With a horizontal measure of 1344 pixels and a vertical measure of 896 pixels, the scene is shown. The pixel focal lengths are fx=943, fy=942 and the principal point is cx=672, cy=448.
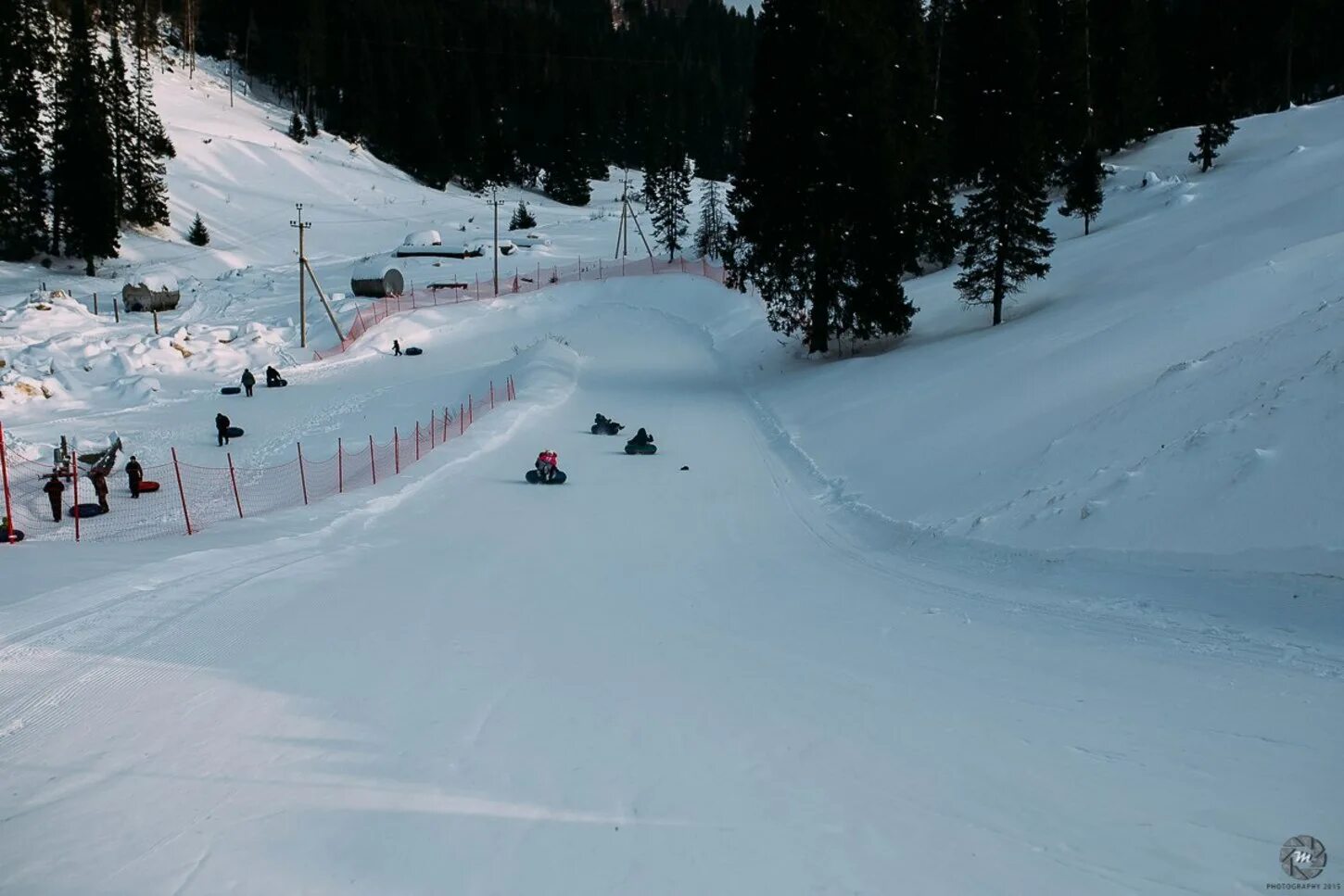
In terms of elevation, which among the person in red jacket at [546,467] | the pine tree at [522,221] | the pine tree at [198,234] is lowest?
the person in red jacket at [546,467]

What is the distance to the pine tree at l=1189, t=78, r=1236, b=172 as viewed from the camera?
43.1 m

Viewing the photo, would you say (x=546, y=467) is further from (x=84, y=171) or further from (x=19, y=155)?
(x=19, y=155)

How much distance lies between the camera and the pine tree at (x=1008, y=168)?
30.2 meters

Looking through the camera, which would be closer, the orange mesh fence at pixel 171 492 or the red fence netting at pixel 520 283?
the orange mesh fence at pixel 171 492

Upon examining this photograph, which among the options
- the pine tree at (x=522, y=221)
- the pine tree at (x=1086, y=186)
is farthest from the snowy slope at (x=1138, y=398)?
the pine tree at (x=522, y=221)

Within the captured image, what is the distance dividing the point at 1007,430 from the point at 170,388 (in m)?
31.6

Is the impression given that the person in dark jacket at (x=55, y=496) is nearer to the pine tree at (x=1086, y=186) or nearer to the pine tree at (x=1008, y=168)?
the pine tree at (x=1008, y=168)

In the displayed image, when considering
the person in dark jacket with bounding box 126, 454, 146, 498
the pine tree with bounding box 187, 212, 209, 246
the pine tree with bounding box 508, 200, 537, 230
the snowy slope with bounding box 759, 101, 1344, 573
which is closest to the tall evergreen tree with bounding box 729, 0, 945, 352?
the snowy slope with bounding box 759, 101, 1344, 573

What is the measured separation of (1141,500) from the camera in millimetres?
10891

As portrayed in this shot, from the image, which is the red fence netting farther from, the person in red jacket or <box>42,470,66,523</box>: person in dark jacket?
the person in red jacket

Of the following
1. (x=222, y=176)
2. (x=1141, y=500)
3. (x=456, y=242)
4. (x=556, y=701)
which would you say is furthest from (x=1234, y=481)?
(x=222, y=176)

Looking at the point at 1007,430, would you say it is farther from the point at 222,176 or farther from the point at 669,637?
the point at 222,176

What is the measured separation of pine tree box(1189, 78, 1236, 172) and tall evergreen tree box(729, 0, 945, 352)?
1859 centimetres

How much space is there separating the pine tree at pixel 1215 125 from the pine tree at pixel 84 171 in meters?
64.4
